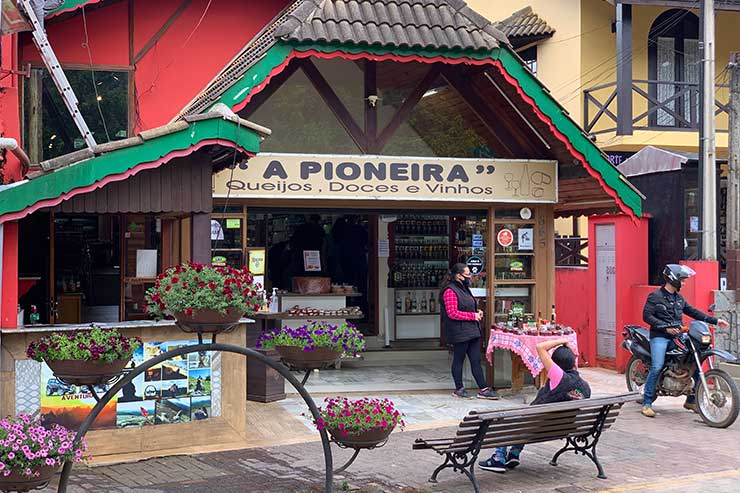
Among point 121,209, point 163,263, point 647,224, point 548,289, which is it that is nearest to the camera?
point 121,209

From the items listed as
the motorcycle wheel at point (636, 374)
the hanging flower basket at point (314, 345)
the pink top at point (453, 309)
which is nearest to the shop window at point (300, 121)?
the pink top at point (453, 309)

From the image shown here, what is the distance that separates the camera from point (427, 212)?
1340cm

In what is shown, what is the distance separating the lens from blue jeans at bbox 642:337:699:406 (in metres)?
11.8

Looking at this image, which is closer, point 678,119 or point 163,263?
point 163,263

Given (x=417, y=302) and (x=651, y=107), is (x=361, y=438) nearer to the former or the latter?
(x=417, y=302)

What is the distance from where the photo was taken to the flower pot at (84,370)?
704 centimetres

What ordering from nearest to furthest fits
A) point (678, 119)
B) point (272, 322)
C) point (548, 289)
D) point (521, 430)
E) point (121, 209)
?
point (521, 430), point (121, 209), point (548, 289), point (272, 322), point (678, 119)

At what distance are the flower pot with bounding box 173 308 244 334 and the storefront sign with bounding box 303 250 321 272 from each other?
30.3 feet

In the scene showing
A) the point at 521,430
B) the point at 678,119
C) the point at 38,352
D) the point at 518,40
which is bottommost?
the point at 521,430

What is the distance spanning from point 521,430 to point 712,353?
4.25 metres

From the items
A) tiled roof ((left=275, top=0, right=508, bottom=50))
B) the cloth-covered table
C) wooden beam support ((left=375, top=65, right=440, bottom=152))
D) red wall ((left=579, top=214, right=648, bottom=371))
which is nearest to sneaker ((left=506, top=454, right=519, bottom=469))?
the cloth-covered table

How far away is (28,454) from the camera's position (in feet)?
19.7

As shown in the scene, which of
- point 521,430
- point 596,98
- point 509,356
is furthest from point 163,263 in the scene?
point 596,98

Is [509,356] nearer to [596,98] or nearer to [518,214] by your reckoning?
[518,214]
